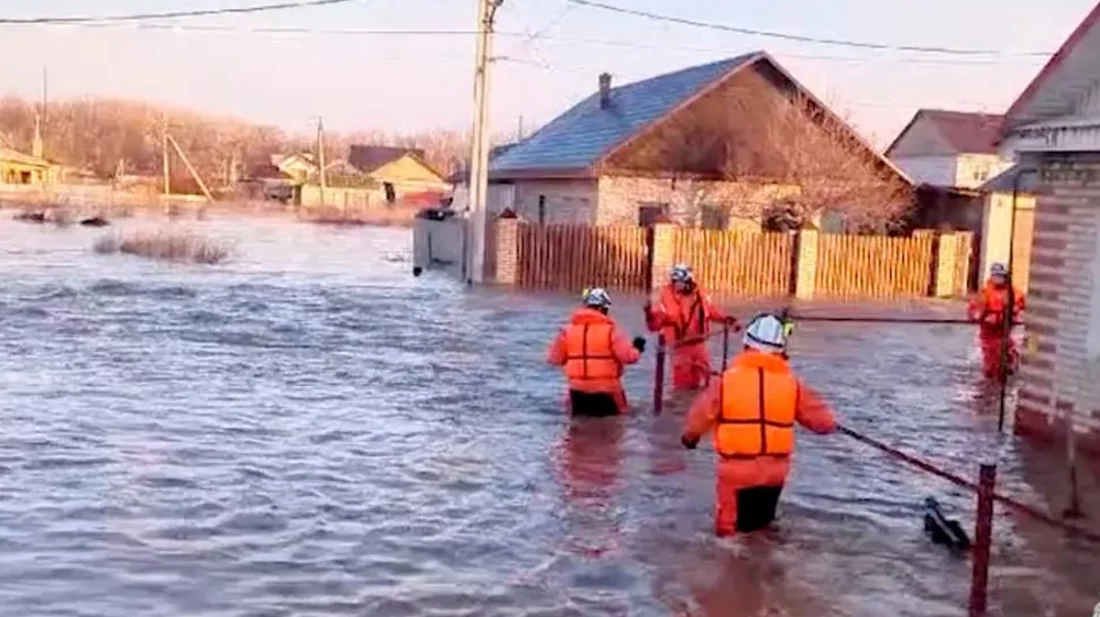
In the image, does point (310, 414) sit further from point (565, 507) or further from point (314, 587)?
point (314, 587)

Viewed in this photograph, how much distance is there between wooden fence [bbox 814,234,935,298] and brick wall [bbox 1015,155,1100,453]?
1967 centimetres

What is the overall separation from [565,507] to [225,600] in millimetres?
3016

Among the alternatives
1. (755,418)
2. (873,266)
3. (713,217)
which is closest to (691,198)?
(713,217)

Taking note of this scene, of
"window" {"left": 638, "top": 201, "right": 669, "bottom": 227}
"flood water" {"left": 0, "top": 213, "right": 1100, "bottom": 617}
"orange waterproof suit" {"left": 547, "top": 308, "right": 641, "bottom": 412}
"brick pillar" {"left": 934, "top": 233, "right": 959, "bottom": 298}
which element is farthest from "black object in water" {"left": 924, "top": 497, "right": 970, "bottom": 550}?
"window" {"left": 638, "top": 201, "right": 669, "bottom": 227}

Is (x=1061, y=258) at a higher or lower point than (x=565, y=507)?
higher

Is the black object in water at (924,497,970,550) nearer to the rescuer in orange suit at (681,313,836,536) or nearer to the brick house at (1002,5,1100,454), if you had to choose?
the rescuer in orange suit at (681,313,836,536)

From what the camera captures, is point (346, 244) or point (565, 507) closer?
point (565, 507)

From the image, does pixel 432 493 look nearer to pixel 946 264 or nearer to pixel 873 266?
pixel 873 266

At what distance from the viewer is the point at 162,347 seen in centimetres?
1838

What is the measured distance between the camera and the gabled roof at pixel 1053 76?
37.7 feet

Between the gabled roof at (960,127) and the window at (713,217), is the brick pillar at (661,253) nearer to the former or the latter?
the window at (713,217)

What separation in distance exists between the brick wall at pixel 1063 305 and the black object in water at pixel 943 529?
10.3ft

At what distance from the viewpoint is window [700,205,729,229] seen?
35875 mm

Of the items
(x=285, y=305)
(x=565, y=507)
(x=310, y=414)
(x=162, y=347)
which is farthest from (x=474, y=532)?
(x=285, y=305)
